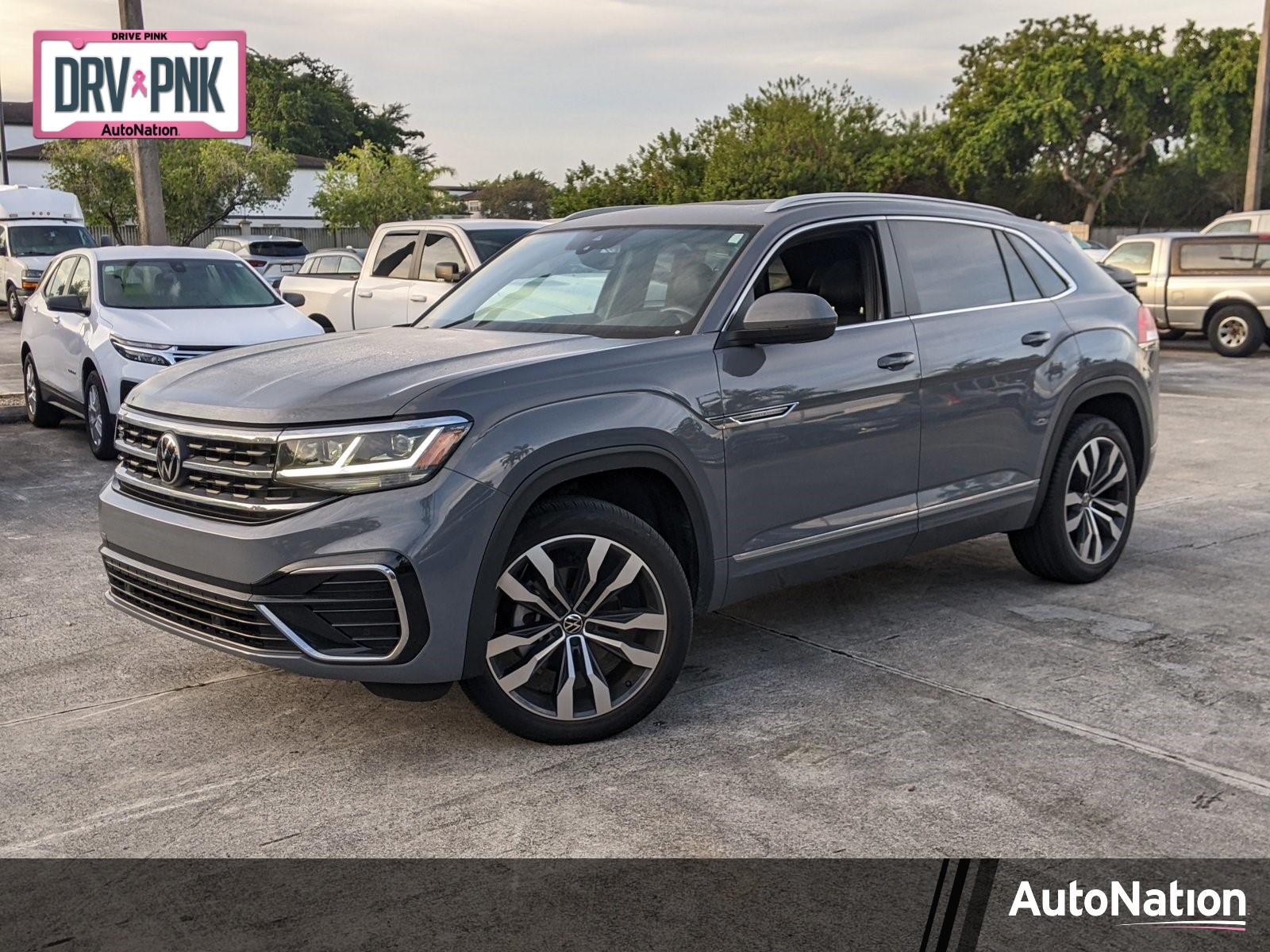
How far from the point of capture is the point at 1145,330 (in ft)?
21.8

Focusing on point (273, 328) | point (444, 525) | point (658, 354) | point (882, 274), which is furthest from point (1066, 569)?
point (273, 328)

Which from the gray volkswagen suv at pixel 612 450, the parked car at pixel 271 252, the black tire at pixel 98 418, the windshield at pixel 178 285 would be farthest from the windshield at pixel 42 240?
the gray volkswagen suv at pixel 612 450

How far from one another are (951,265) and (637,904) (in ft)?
11.2

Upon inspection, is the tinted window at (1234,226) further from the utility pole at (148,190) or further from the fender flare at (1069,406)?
the fender flare at (1069,406)

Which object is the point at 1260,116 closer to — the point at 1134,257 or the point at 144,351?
the point at 1134,257

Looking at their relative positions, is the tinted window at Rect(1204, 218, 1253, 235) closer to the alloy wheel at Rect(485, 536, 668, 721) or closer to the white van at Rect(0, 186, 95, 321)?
the white van at Rect(0, 186, 95, 321)

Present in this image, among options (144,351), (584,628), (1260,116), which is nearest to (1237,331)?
(1260,116)

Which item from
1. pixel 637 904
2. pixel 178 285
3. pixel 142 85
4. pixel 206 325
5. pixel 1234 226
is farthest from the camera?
pixel 1234 226

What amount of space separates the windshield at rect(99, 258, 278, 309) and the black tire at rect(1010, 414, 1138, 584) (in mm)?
7424

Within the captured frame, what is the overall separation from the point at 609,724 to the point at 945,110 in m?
53.1

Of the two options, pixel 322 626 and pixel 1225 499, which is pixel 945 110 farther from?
pixel 322 626

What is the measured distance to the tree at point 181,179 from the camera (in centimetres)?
4194

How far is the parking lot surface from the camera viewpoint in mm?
3754

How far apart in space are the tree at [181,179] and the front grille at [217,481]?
39.2 meters
